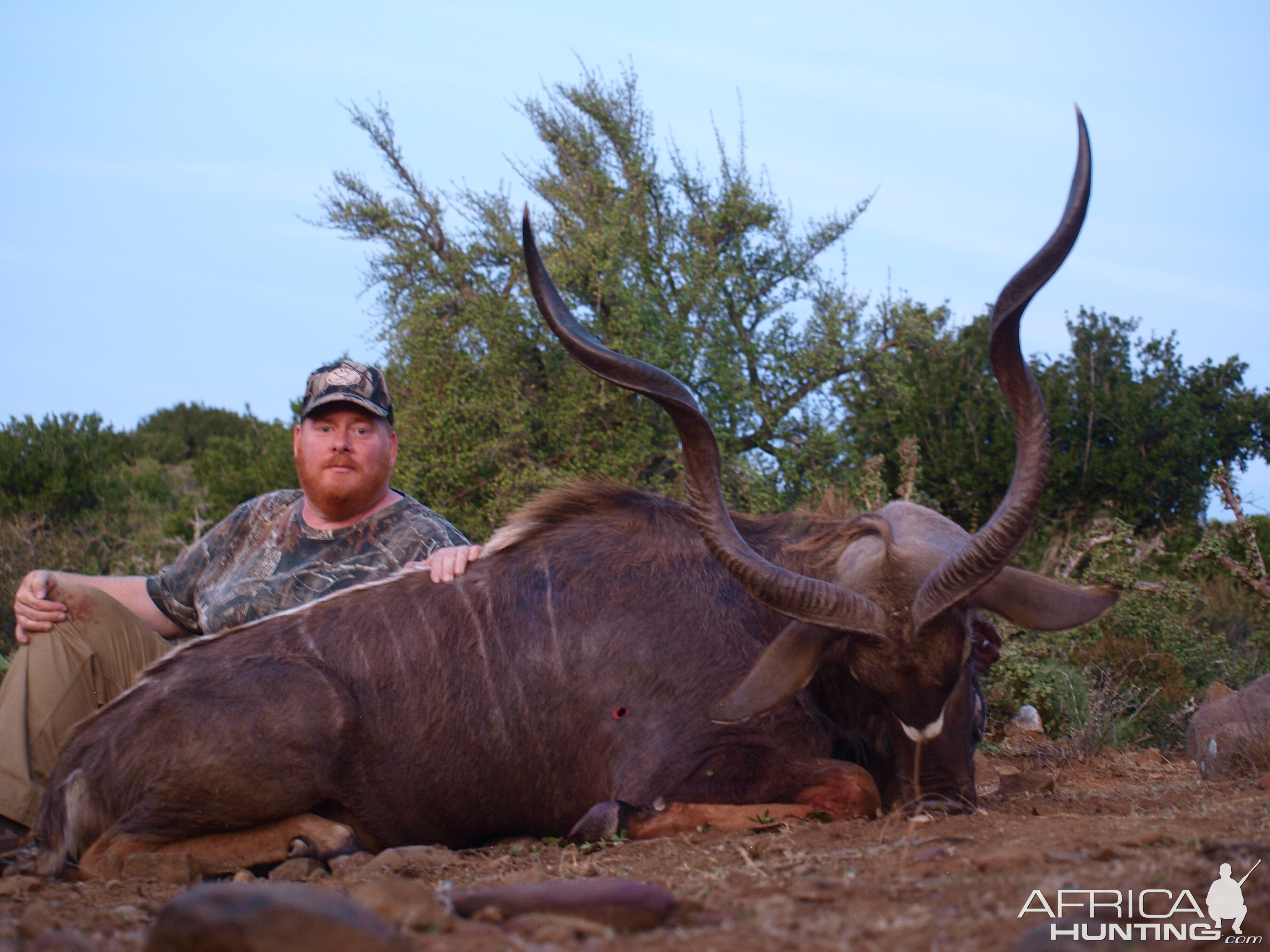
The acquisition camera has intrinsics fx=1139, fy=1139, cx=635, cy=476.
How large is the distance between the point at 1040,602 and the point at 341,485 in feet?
9.93

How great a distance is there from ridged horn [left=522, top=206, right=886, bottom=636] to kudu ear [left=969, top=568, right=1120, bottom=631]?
0.53 m

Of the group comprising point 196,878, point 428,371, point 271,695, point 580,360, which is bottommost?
point 196,878

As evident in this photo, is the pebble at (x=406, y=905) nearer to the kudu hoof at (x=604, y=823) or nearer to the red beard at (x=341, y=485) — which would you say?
the kudu hoof at (x=604, y=823)

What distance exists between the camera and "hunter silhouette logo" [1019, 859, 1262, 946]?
204 cm

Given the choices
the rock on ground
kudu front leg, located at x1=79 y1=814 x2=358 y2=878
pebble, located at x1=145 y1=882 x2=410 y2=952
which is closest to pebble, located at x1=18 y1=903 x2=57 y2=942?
pebble, located at x1=145 y1=882 x2=410 y2=952

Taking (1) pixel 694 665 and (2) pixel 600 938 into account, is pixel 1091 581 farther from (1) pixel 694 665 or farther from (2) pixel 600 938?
(2) pixel 600 938

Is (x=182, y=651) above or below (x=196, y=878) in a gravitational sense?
above

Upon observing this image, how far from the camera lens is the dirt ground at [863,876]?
2057mm

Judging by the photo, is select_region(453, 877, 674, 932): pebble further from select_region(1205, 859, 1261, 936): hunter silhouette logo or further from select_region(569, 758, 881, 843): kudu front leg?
select_region(569, 758, 881, 843): kudu front leg

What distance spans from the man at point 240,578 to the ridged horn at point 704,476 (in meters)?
1.08

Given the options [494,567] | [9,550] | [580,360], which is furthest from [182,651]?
[9,550]

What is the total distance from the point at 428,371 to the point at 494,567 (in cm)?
663

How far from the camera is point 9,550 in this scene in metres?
12.5

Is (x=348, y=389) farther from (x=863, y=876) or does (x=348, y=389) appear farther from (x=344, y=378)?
(x=863, y=876)
